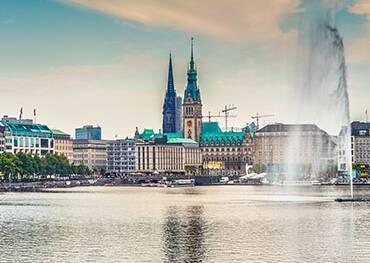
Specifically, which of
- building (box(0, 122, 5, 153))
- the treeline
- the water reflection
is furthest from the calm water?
building (box(0, 122, 5, 153))

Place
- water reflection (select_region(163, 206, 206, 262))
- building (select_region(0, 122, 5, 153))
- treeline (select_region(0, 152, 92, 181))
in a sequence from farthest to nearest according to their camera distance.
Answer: building (select_region(0, 122, 5, 153))
treeline (select_region(0, 152, 92, 181))
water reflection (select_region(163, 206, 206, 262))

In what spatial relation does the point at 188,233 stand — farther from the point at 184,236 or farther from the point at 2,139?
the point at 2,139

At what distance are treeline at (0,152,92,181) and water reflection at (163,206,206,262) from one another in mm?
81280

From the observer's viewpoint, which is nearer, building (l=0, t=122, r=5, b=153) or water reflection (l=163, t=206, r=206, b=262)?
water reflection (l=163, t=206, r=206, b=262)

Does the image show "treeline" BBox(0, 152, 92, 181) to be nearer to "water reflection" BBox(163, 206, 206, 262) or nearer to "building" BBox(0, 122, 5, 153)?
"building" BBox(0, 122, 5, 153)

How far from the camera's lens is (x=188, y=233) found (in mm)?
64125

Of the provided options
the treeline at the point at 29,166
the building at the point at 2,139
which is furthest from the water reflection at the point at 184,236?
the building at the point at 2,139

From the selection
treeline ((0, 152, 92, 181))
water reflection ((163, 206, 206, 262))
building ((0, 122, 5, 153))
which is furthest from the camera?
building ((0, 122, 5, 153))

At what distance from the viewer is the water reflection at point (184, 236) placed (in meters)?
51.6

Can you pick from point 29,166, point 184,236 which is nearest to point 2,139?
point 29,166

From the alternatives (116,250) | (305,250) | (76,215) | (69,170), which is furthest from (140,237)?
(69,170)

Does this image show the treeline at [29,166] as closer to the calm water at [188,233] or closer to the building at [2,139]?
the building at [2,139]

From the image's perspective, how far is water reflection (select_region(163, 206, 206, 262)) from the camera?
51.6 meters

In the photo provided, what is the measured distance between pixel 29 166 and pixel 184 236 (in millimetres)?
116518
